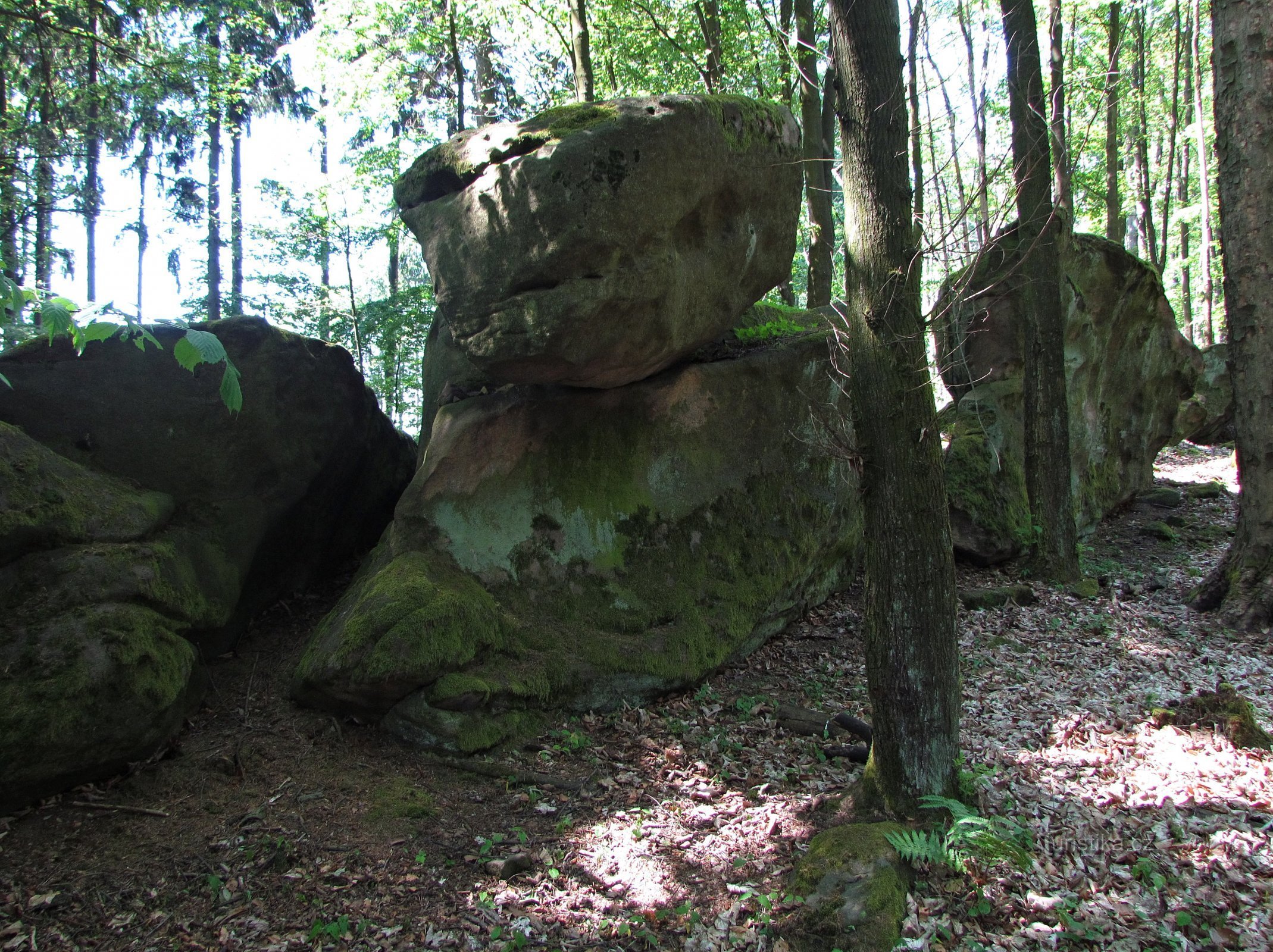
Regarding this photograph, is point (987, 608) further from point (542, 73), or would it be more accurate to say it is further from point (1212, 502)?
point (542, 73)

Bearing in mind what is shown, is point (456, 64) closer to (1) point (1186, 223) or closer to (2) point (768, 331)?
(2) point (768, 331)

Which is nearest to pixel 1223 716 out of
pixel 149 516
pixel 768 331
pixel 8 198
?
pixel 768 331

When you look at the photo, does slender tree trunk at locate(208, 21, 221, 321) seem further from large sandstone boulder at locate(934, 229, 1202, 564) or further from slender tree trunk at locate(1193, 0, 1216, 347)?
slender tree trunk at locate(1193, 0, 1216, 347)

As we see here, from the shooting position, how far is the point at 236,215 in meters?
A: 20.3

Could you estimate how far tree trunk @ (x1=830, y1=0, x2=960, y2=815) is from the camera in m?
4.21

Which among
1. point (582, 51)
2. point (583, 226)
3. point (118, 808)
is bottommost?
point (118, 808)

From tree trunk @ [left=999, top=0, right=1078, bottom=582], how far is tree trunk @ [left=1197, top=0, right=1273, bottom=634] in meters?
1.53

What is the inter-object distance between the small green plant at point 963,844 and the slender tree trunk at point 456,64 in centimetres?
1480

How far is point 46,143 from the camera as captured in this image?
40.1 ft

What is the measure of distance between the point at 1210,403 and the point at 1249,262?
10.8 metres

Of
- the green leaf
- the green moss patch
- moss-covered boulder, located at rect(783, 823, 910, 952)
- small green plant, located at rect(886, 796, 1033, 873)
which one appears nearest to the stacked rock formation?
moss-covered boulder, located at rect(783, 823, 910, 952)

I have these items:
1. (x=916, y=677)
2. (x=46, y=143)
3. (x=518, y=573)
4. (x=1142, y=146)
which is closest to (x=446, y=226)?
(x=518, y=573)

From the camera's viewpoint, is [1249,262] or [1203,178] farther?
[1203,178]

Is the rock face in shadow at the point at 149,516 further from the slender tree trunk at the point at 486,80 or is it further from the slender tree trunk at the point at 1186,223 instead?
the slender tree trunk at the point at 1186,223
